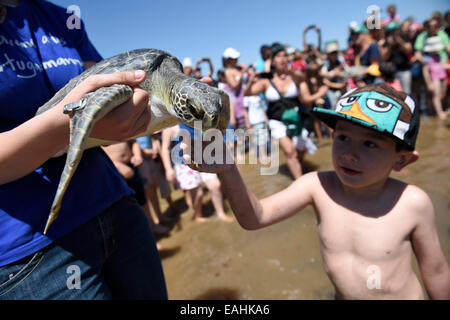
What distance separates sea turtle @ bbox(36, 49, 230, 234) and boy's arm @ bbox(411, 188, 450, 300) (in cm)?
93

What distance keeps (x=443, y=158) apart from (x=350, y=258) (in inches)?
133

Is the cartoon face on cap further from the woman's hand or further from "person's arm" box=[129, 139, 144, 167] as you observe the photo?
"person's arm" box=[129, 139, 144, 167]

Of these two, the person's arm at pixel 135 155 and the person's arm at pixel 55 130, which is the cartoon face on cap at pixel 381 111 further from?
the person's arm at pixel 135 155

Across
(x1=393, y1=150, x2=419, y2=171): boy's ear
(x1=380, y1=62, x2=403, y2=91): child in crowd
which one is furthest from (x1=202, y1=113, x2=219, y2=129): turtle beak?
(x1=380, y1=62, x2=403, y2=91): child in crowd

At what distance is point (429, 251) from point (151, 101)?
4.53 feet

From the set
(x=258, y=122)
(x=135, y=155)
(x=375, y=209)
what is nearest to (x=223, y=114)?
(x=375, y=209)

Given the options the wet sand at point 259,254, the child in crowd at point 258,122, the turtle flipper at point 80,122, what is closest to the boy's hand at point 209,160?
the turtle flipper at point 80,122

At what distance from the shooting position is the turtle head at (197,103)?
102 cm

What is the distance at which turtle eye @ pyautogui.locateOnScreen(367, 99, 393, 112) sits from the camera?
3.61ft

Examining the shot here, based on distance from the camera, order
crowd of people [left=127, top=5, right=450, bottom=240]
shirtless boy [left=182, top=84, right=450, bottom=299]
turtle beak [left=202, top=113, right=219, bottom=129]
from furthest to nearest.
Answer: crowd of people [left=127, top=5, right=450, bottom=240], shirtless boy [left=182, top=84, right=450, bottom=299], turtle beak [left=202, top=113, right=219, bottom=129]

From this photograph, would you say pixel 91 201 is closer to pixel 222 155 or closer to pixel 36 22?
pixel 222 155

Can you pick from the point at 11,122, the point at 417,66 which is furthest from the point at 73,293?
the point at 417,66

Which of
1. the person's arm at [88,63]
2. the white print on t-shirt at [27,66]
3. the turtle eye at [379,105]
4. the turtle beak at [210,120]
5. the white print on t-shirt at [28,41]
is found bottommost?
the turtle eye at [379,105]

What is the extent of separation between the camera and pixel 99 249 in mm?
1005
